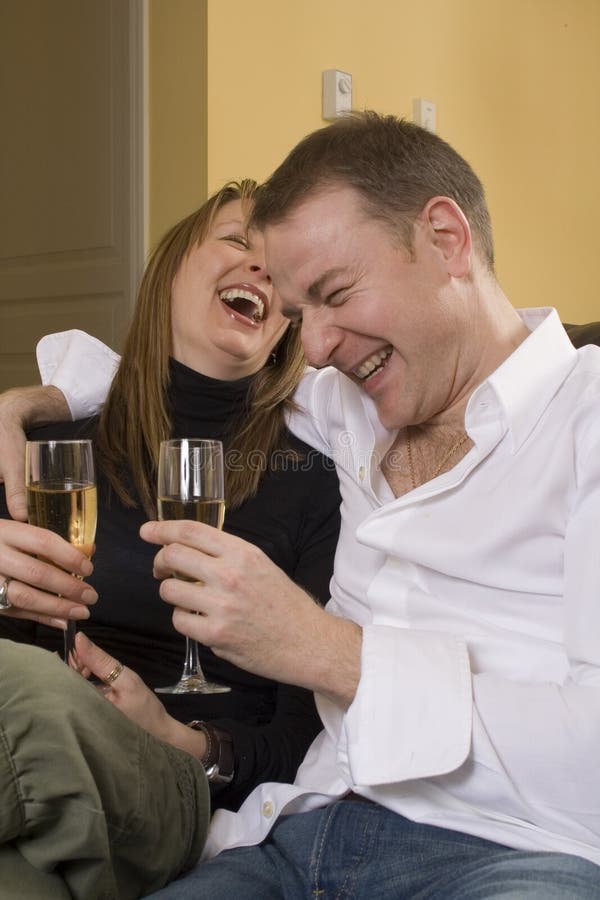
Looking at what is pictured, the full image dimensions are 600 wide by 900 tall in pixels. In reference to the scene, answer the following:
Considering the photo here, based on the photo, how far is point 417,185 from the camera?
1.23m

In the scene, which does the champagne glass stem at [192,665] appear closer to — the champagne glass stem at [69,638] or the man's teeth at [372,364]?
the champagne glass stem at [69,638]

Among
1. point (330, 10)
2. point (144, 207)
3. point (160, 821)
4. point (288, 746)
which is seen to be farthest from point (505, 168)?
point (160, 821)

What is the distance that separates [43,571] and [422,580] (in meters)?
0.43

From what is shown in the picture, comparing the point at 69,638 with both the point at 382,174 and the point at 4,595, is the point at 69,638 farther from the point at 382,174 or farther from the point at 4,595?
the point at 382,174

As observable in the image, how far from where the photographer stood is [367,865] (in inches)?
41.9

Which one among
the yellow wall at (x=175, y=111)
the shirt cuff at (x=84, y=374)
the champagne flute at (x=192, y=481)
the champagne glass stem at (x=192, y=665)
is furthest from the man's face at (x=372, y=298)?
the yellow wall at (x=175, y=111)

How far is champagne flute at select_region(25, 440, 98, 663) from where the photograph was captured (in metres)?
1.10

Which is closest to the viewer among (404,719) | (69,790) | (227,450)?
(69,790)

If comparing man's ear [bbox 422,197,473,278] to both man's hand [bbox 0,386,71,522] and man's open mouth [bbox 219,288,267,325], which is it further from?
man's hand [bbox 0,386,71,522]

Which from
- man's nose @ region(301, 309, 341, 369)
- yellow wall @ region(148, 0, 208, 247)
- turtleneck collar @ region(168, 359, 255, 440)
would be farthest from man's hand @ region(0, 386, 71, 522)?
yellow wall @ region(148, 0, 208, 247)

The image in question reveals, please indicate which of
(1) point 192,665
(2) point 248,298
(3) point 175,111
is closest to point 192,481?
(1) point 192,665

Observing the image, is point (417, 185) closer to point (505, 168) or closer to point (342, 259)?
point (342, 259)

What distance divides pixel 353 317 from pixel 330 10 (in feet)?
6.44

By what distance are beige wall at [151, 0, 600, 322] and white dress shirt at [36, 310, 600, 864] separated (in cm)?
151
